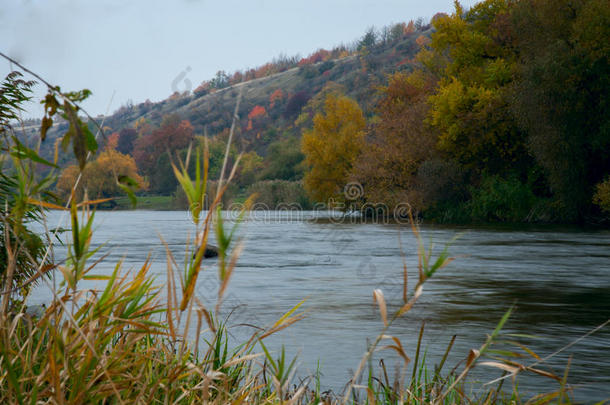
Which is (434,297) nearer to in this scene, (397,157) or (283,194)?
(397,157)

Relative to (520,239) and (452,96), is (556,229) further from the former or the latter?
(452,96)

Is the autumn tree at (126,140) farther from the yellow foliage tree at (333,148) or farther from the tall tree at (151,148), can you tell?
the yellow foliage tree at (333,148)

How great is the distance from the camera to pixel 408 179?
3462 centimetres

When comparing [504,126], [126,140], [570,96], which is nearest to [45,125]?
[570,96]

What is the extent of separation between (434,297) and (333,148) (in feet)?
106

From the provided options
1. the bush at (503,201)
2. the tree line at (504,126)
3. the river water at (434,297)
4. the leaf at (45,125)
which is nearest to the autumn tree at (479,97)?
the tree line at (504,126)

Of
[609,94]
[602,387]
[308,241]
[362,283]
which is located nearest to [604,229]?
[609,94]

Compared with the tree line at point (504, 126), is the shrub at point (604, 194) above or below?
below

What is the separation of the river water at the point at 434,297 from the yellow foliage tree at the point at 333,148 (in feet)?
68.3

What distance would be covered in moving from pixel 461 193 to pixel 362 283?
21.7m

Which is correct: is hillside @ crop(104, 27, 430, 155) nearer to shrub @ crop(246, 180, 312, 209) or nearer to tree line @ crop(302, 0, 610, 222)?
shrub @ crop(246, 180, 312, 209)

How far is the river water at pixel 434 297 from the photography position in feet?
22.0

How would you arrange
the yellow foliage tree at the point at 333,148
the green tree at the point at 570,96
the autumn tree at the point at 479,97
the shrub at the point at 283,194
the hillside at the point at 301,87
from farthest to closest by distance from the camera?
the hillside at the point at 301,87 < the shrub at the point at 283,194 < the yellow foliage tree at the point at 333,148 < the autumn tree at the point at 479,97 < the green tree at the point at 570,96

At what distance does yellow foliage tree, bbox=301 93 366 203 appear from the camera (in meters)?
42.8
